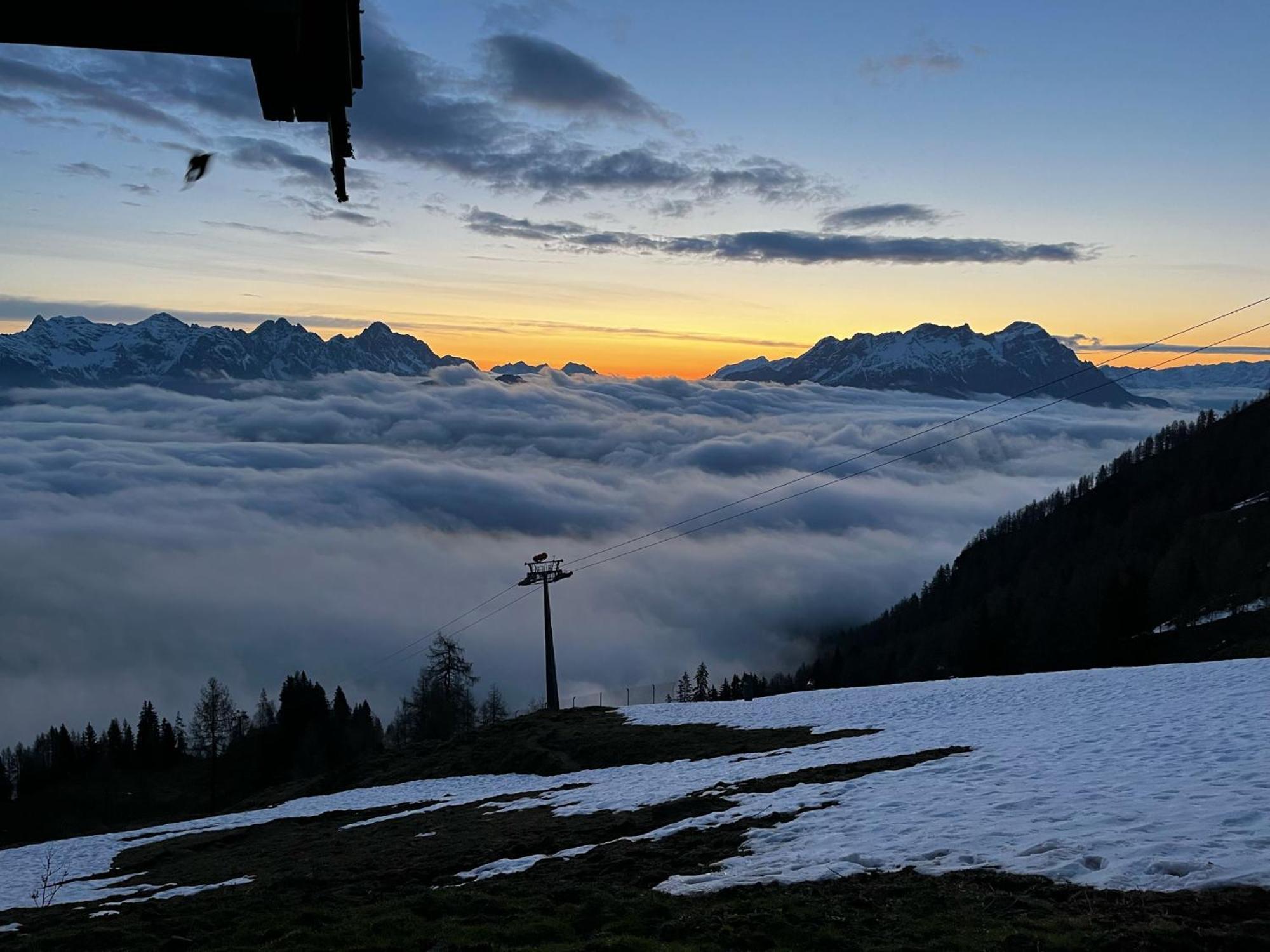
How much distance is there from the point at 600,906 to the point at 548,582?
180 ft

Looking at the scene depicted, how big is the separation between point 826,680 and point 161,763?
375 ft

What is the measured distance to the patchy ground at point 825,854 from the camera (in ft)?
32.7

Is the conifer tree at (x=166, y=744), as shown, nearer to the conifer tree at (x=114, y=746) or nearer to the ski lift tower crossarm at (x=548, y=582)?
the conifer tree at (x=114, y=746)

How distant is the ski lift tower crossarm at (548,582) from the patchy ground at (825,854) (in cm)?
2928

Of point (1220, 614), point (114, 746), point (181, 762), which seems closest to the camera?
point (114, 746)

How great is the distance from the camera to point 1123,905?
9594 mm

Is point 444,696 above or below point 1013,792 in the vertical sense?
below

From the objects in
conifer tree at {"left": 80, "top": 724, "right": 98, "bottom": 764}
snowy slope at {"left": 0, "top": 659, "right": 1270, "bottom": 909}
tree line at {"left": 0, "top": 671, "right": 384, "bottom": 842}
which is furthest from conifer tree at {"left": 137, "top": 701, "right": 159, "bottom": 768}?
snowy slope at {"left": 0, "top": 659, "right": 1270, "bottom": 909}

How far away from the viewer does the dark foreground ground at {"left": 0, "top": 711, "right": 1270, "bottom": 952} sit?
9.23 meters

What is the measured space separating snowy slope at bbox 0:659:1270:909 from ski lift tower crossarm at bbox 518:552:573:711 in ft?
82.3

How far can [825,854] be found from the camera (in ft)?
43.5

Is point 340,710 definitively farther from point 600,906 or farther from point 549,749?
point 600,906

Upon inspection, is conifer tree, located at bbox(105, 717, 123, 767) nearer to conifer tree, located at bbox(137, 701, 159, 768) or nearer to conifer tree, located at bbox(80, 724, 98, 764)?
conifer tree, located at bbox(80, 724, 98, 764)

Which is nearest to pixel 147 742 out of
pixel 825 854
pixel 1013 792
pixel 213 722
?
pixel 213 722
